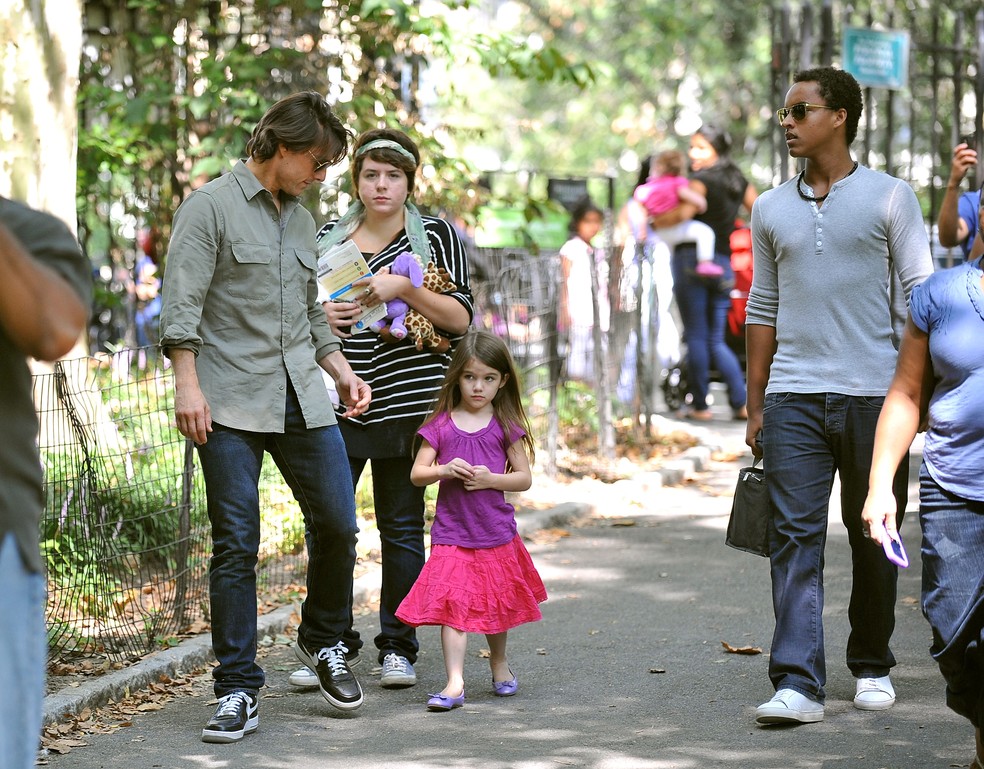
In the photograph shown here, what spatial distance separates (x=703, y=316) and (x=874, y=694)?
749cm

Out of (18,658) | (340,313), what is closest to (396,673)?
(340,313)

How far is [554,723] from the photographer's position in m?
5.39

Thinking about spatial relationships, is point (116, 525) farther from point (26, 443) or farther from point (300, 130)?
point (26, 443)

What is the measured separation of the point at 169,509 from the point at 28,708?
3.70 m

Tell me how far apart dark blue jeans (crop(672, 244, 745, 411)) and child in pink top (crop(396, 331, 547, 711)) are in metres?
6.92

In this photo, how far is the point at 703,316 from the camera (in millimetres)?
12680

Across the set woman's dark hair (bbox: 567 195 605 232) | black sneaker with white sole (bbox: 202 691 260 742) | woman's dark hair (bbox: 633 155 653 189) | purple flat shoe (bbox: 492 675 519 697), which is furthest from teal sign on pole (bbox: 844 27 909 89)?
black sneaker with white sole (bbox: 202 691 260 742)

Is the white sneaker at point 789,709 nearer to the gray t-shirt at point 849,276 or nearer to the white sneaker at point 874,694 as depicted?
the white sneaker at point 874,694

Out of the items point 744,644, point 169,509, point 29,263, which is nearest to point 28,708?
point 29,263

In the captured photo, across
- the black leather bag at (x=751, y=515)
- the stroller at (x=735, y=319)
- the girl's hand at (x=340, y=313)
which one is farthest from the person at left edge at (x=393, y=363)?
the stroller at (x=735, y=319)

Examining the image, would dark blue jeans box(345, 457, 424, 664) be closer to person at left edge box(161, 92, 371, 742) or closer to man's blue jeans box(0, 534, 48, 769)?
person at left edge box(161, 92, 371, 742)

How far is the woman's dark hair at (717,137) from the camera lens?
13094 mm

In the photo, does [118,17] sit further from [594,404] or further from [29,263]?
[29,263]

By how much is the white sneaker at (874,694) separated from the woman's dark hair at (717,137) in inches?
327
